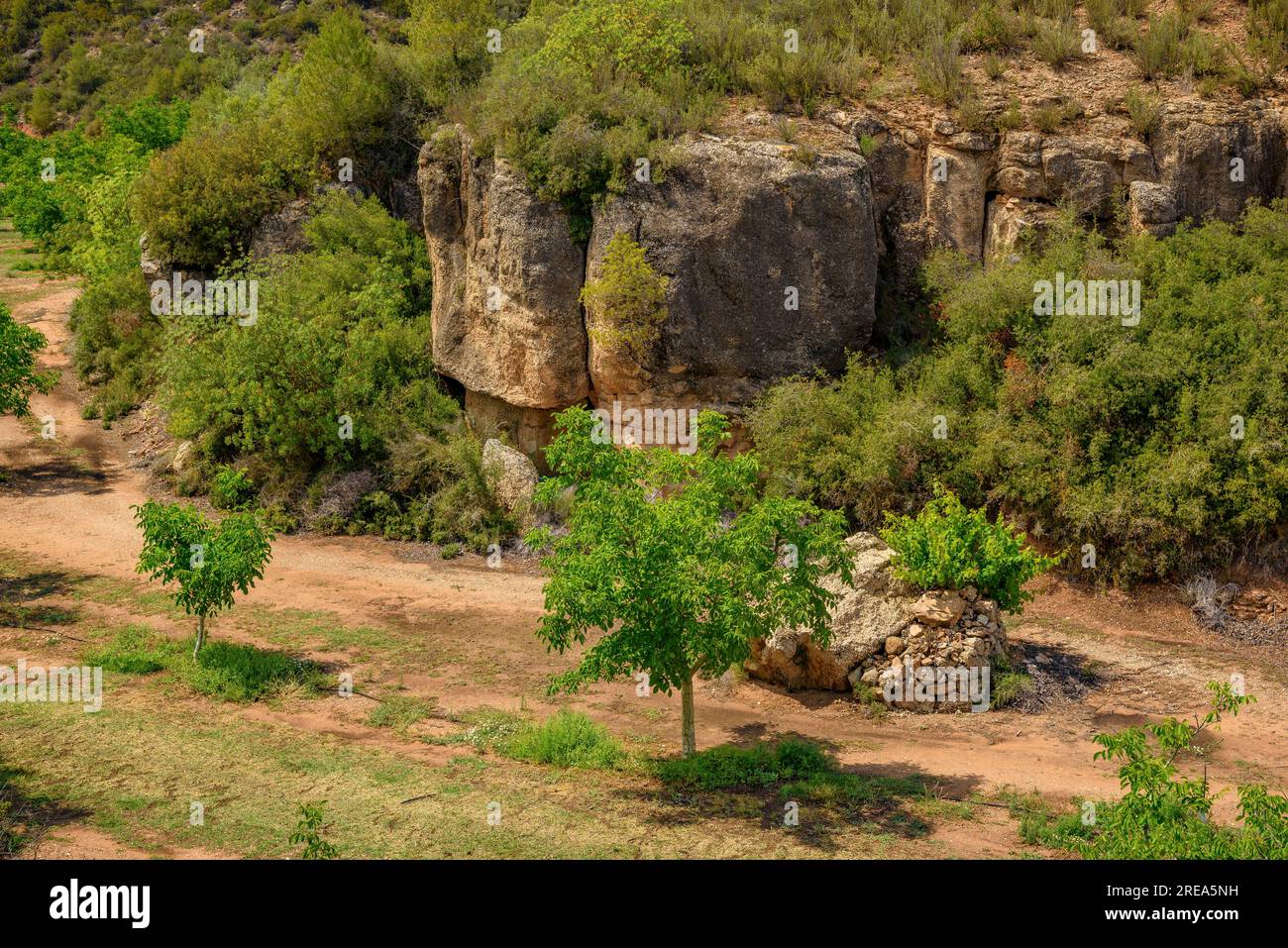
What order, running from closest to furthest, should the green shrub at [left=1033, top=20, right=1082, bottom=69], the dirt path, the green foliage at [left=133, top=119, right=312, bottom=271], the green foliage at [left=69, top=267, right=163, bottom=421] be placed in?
the dirt path < the green shrub at [left=1033, top=20, right=1082, bottom=69] < the green foliage at [left=133, top=119, right=312, bottom=271] < the green foliage at [left=69, top=267, right=163, bottom=421]

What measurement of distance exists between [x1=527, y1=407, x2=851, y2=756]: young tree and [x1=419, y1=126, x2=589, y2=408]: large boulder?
8.14m

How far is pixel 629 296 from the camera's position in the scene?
62.0 feet

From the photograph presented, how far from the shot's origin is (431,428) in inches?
821

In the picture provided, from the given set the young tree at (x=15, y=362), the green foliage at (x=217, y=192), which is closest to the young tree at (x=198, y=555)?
the young tree at (x=15, y=362)

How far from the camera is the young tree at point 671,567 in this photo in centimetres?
1095

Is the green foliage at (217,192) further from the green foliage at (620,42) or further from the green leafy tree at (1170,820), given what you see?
the green leafy tree at (1170,820)

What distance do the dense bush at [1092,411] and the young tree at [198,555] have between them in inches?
309

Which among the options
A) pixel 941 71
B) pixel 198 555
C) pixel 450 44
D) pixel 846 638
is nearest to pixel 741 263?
pixel 941 71

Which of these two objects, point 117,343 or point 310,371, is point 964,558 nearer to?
point 310,371

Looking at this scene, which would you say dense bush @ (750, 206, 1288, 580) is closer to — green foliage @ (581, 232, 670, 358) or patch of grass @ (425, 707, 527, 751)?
A: green foliage @ (581, 232, 670, 358)

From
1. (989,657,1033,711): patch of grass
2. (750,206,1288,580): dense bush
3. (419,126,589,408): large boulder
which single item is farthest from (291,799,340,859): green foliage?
(419,126,589,408): large boulder

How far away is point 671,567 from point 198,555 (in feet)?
20.4

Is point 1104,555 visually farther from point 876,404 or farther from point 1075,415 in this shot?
point 876,404

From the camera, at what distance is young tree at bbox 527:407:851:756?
10945 mm
